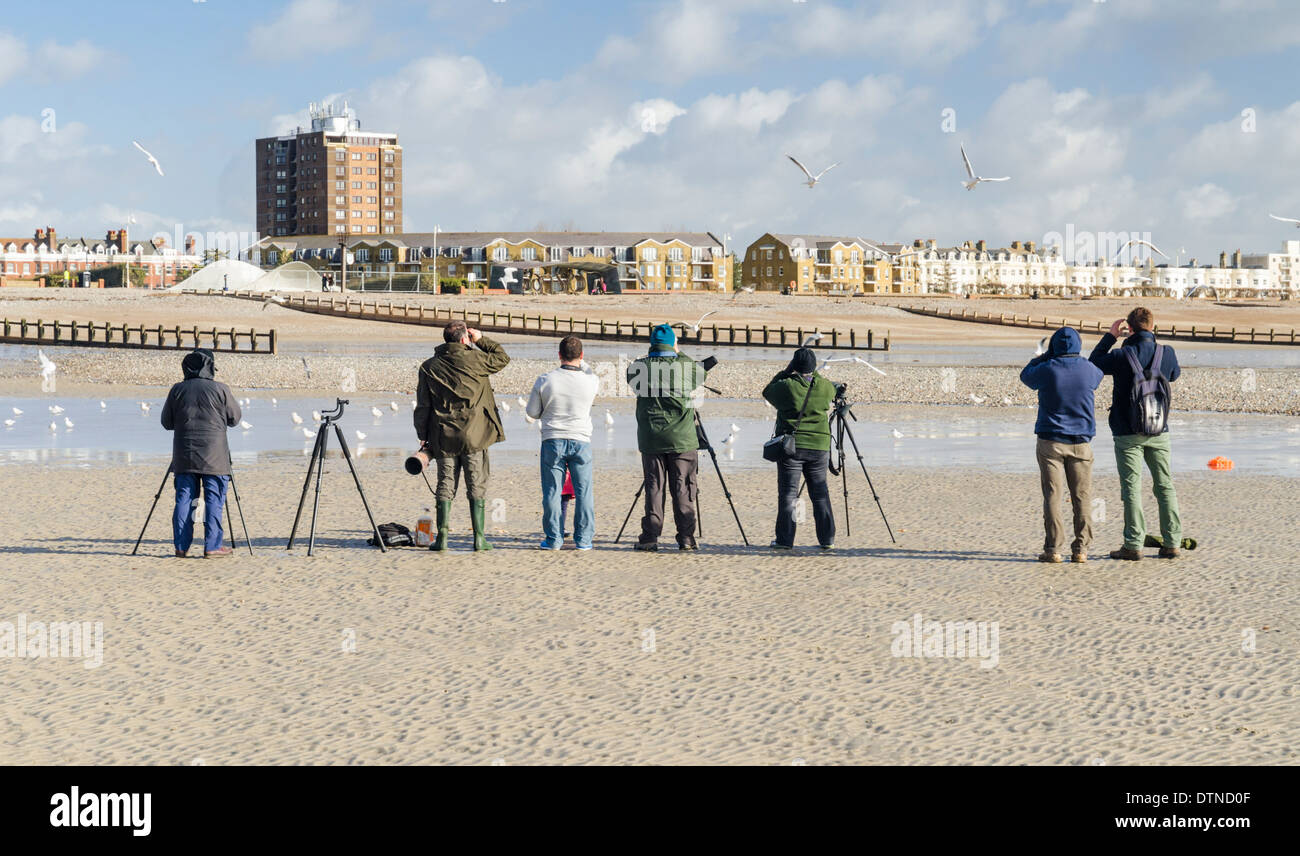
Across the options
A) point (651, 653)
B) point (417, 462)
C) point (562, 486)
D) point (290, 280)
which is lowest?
point (651, 653)

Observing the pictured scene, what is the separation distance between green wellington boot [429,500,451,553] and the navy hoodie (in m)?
4.64

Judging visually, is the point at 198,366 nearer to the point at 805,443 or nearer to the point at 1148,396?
the point at 805,443

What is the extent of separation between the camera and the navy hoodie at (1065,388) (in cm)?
1088

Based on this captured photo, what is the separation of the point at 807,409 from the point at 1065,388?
2.00m

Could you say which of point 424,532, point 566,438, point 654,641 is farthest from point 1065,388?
point 424,532

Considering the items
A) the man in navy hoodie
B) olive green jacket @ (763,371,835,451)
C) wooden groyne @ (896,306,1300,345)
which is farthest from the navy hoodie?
wooden groyne @ (896,306,1300,345)

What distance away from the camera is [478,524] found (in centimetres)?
1152

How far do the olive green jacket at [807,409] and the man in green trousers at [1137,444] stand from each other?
2139 mm

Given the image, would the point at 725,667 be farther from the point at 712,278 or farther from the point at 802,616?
the point at 712,278

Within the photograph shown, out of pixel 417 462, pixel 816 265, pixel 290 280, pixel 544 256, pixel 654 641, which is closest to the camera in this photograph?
pixel 654 641

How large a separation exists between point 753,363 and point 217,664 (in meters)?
44.5

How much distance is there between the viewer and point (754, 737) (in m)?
6.28

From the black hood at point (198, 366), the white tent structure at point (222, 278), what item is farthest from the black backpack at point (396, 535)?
the white tent structure at point (222, 278)

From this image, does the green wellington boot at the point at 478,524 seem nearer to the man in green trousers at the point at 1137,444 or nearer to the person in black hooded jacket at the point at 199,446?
the person in black hooded jacket at the point at 199,446
